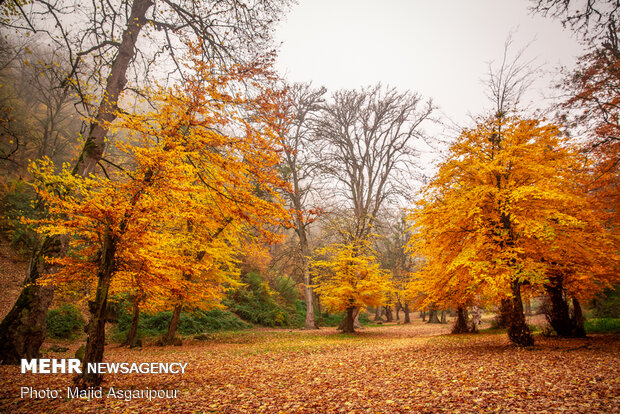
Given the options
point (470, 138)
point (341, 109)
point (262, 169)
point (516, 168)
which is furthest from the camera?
point (341, 109)

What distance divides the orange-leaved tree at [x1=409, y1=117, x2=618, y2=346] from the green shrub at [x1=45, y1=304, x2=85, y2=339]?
1531cm

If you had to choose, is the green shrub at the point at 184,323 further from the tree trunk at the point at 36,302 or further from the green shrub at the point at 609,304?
the green shrub at the point at 609,304

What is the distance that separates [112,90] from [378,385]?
8.94 meters

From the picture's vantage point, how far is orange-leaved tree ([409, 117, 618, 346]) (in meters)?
6.75

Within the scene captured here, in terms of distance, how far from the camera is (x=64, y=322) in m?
12.5

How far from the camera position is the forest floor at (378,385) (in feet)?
12.8

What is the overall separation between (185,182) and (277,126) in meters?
2.43

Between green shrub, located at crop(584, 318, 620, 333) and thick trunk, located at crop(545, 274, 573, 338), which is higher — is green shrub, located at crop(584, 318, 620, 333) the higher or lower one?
the lower one

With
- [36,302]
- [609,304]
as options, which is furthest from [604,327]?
[36,302]

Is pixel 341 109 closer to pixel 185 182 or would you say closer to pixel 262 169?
pixel 262 169

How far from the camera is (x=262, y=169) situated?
20.7 feet

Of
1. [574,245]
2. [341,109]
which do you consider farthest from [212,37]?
[341,109]

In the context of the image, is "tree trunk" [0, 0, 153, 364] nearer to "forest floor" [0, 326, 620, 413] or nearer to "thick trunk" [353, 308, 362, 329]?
"forest floor" [0, 326, 620, 413]

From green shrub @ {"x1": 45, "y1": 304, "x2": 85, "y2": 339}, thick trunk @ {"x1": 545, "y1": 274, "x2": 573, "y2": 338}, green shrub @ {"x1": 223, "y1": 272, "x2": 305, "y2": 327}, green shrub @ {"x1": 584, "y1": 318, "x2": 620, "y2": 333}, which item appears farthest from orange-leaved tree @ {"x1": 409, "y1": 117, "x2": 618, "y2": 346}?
green shrub @ {"x1": 45, "y1": 304, "x2": 85, "y2": 339}
